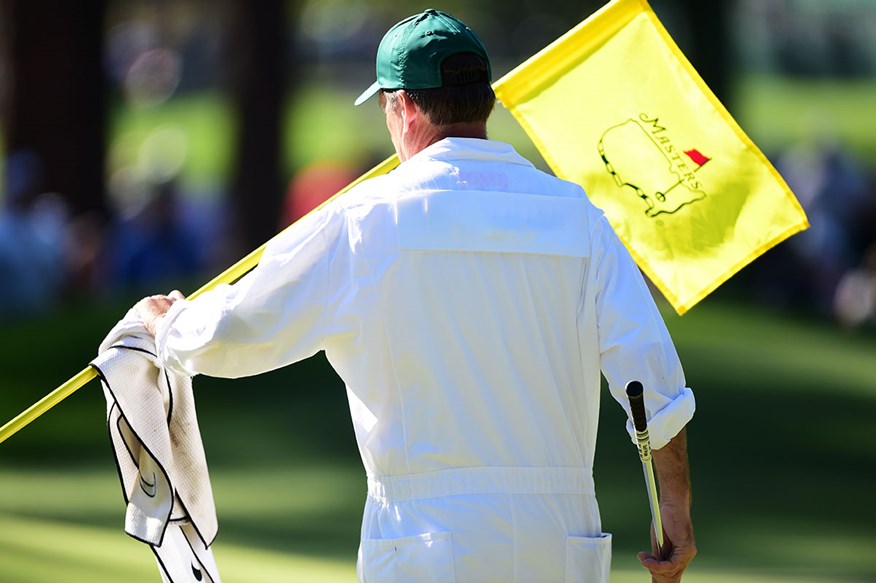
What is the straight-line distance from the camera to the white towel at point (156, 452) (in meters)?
3.89

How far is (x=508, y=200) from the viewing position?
3531 mm

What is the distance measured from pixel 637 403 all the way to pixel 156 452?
122 cm

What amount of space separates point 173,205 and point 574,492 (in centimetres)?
1327

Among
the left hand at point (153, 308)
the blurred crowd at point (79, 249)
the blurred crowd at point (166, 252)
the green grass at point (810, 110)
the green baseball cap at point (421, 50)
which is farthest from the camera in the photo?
the green grass at point (810, 110)

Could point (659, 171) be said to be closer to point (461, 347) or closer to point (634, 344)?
point (634, 344)

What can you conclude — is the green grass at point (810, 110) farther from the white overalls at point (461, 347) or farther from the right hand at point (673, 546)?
the white overalls at point (461, 347)

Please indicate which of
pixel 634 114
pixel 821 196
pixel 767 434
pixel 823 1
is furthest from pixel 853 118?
pixel 634 114

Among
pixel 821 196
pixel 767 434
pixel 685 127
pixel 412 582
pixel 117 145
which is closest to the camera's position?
pixel 412 582

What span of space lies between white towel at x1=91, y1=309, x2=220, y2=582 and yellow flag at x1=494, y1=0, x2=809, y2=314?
118 cm

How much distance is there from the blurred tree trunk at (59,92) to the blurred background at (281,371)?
0.02 metres

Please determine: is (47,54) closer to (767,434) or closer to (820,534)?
(767,434)

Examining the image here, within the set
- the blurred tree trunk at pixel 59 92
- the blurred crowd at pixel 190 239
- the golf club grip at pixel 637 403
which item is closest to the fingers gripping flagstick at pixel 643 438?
the golf club grip at pixel 637 403

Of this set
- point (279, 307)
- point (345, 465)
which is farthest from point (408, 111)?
point (345, 465)

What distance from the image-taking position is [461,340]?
3432mm
